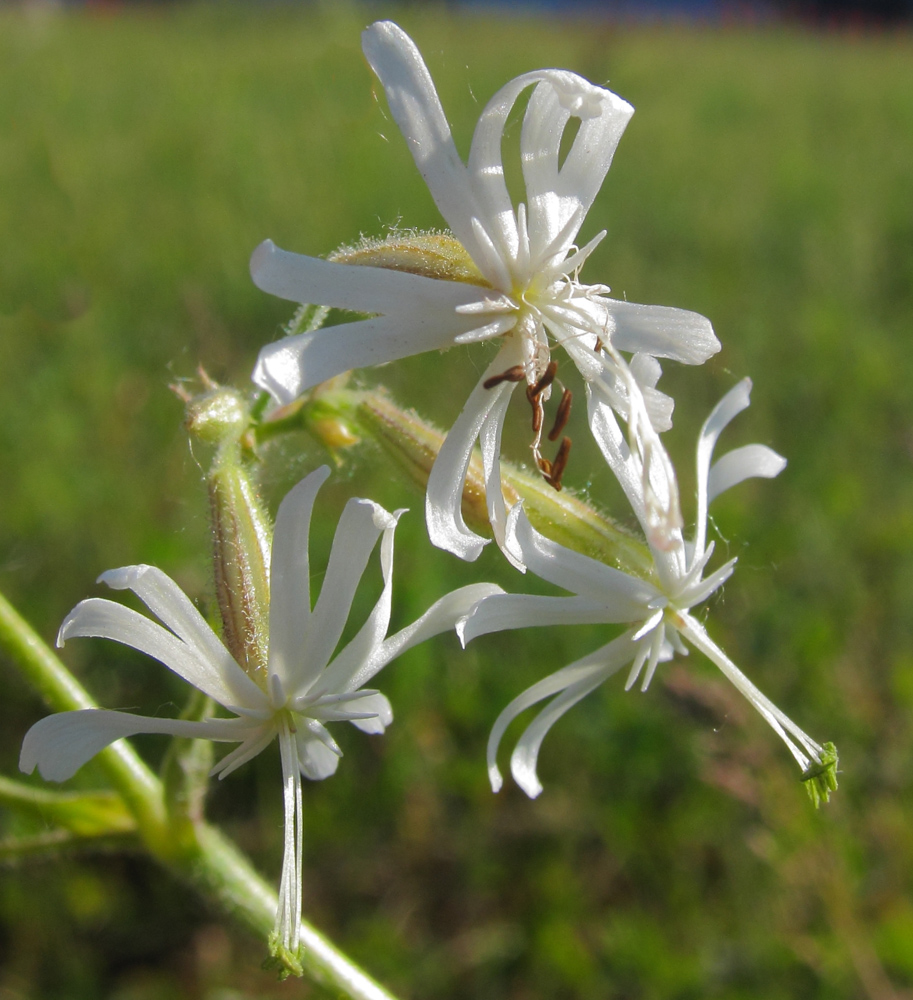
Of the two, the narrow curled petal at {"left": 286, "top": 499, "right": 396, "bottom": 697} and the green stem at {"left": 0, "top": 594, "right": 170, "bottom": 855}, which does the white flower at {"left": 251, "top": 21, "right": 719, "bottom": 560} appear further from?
the green stem at {"left": 0, "top": 594, "right": 170, "bottom": 855}

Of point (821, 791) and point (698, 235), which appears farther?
point (698, 235)

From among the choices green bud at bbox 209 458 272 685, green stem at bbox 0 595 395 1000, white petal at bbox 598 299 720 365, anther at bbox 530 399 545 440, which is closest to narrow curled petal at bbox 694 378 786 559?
white petal at bbox 598 299 720 365

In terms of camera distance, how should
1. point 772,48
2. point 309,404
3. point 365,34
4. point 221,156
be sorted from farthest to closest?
point 772,48 < point 221,156 < point 309,404 < point 365,34

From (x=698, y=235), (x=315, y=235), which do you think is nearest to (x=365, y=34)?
(x=315, y=235)

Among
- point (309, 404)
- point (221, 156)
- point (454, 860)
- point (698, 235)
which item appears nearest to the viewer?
point (309, 404)

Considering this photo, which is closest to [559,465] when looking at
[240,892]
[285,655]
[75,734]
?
[285,655]

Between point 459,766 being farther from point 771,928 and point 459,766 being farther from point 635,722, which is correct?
point 771,928

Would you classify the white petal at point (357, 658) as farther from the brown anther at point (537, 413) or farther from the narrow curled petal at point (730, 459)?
the narrow curled petal at point (730, 459)
